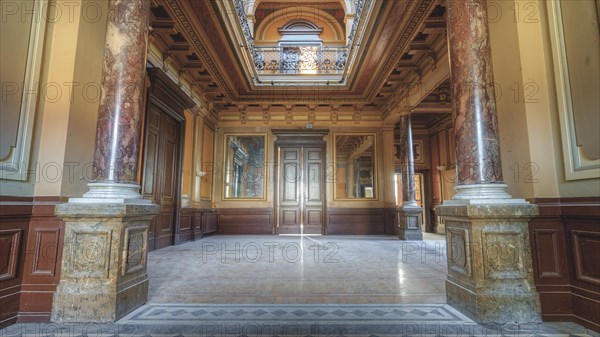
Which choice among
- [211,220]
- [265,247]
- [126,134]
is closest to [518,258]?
[126,134]

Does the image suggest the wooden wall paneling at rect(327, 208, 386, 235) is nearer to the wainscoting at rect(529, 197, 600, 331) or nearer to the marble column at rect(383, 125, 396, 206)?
the marble column at rect(383, 125, 396, 206)

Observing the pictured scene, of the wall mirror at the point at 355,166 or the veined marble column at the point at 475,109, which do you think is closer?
the veined marble column at the point at 475,109

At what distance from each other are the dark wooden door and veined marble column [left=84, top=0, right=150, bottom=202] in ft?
8.45

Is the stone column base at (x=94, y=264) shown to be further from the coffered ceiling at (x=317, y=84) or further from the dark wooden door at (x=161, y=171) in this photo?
the coffered ceiling at (x=317, y=84)

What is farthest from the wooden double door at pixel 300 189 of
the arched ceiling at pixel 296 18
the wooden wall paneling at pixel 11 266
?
the wooden wall paneling at pixel 11 266

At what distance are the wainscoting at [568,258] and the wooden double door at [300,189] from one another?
638cm

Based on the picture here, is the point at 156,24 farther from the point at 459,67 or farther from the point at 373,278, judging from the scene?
the point at 373,278

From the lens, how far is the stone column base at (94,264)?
2.17 metres

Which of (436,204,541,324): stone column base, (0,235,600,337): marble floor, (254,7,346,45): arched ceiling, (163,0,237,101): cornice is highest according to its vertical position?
(254,7,346,45): arched ceiling

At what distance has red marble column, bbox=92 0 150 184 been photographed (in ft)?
7.99

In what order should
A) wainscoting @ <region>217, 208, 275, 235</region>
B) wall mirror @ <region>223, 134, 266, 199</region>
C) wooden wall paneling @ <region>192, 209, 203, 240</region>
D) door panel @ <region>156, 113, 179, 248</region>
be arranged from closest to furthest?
1. door panel @ <region>156, 113, 179, 248</region>
2. wooden wall paneling @ <region>192, 209, 203, 240</region>
3. wainscoting @ <region>217, 208, 275, 235</region>
4. wall mirror @ <region>223, 134, 266, 199</region>

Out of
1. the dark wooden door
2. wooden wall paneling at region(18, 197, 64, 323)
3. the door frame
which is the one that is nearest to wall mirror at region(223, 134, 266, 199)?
the door frame

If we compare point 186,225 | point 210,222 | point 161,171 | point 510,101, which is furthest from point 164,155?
point 510,101

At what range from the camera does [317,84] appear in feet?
25.5
